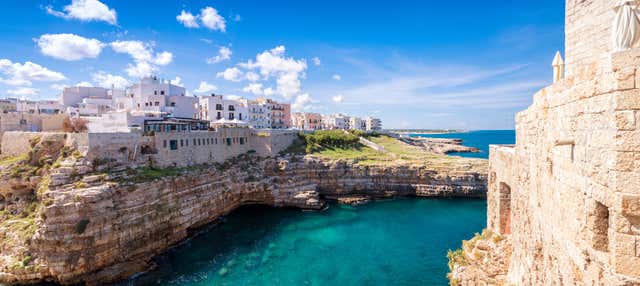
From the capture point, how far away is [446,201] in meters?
35.0

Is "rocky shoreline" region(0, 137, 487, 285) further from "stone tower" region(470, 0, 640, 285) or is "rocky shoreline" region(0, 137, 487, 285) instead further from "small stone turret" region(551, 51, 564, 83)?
"small stone turret" region(551, 51, 564, 83)

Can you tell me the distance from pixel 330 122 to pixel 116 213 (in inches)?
3732

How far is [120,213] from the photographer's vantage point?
20.1 metres

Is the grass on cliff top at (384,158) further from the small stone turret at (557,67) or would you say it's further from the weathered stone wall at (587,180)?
the weathered stone wall at (587,180)

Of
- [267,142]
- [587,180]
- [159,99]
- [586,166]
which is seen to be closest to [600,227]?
[587,180]

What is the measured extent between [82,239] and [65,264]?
1609 mm

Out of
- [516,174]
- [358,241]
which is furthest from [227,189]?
[516,174]

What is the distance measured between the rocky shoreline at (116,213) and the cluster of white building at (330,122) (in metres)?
51.9

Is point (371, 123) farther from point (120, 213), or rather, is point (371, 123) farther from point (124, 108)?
point (120, 213)

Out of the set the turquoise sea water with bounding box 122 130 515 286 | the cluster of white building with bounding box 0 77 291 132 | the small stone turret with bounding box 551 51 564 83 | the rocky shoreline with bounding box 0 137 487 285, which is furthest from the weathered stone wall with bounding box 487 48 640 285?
the cluster of white building with bounding box 0 77 291 132

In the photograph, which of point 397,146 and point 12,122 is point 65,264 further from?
point 397,146

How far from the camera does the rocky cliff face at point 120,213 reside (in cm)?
1790

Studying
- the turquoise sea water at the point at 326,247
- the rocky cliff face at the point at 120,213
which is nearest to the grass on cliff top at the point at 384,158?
the turquoise sea water at the point at 326,247

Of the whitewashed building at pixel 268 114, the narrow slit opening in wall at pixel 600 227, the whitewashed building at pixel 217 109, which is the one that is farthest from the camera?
the whitewashed building at pixel 268 114
